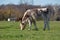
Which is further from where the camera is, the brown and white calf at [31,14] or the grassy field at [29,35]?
the brown and white calf at [31,14]

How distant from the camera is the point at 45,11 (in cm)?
2002

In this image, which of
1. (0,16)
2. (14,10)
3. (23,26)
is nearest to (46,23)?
(23,26)

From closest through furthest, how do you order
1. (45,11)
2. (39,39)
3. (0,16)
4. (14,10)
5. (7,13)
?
(39,39), (45,11), (0,16), (7,13), (14,10)

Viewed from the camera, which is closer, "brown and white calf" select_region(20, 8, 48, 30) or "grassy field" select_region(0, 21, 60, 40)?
"grassy field" select_region(0, 21, 60, 40)

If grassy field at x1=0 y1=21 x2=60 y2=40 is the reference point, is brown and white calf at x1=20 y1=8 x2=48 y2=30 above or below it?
above

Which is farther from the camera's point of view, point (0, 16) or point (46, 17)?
point (0, 16)

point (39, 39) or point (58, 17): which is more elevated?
point (39, 39)

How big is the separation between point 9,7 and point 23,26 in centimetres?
5389

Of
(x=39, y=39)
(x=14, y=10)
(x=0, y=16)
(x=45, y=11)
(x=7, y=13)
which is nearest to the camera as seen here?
(x=39, y=39)

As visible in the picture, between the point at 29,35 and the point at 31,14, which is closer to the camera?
the point at 29,35

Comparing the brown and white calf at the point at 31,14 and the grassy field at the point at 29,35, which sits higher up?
the brown and white calf at the point at 31,14

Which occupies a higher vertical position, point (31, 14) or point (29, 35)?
point (31, 14)

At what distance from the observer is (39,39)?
1216 centimetres

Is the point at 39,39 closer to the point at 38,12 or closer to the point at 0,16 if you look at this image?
the point at 38,12
